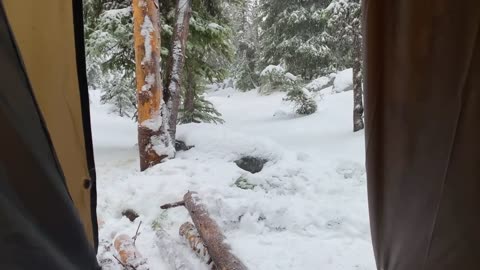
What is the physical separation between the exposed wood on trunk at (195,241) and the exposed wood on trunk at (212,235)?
0.05 m

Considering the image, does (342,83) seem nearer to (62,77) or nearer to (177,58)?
(177,58)

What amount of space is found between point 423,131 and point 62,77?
2.91 ft

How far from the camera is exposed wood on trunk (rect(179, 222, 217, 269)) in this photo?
2386 millimetres

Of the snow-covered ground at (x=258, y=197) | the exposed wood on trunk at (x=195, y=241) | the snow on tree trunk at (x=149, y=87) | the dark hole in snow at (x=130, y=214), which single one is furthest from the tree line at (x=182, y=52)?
the exposed wood on trunk at (x=195, y=241)

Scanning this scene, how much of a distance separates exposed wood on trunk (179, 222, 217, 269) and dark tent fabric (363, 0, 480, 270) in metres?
1.45

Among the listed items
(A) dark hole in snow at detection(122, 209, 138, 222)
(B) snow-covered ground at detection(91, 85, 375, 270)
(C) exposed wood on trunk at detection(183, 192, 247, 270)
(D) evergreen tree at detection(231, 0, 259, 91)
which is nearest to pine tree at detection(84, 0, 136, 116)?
(B) snow-covered ground at detection(91, 85, 375, 270)

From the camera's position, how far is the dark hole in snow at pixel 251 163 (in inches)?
167

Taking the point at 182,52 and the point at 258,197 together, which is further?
the point at 182,52

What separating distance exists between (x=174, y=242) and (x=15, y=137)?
2012 mm

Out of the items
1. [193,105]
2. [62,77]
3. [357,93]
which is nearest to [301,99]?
[357,93]

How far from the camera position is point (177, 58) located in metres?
4.50

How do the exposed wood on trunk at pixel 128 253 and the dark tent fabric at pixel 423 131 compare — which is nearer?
the dark tent fabric at pixel 423 131

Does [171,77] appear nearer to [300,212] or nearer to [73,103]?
[300,212]

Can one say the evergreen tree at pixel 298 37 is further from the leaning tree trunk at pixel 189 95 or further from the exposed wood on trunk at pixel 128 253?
the exposed wood on trunk at pixel 128 253
